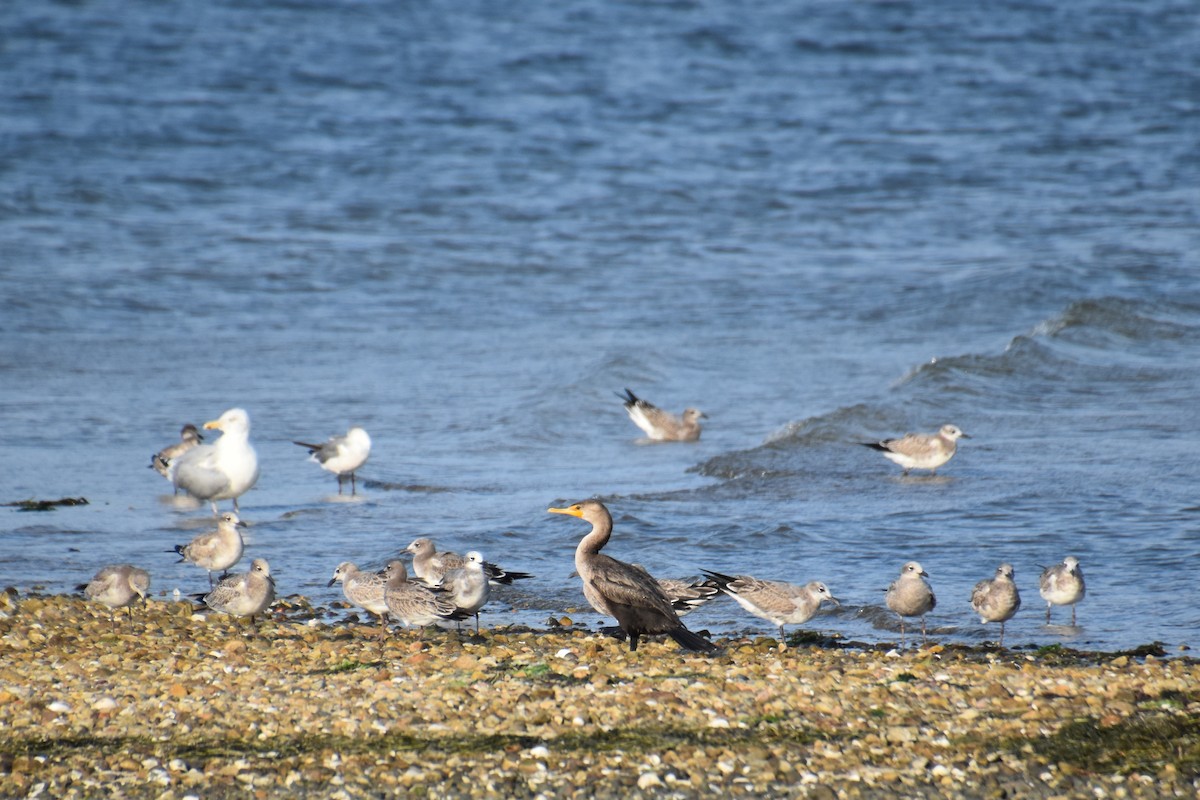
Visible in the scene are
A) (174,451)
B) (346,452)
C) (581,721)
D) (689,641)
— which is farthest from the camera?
(174,451)

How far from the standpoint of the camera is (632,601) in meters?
7.36

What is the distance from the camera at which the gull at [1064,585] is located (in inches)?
310

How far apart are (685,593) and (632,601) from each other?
0.55 m

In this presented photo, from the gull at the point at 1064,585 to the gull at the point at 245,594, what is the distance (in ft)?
13.1

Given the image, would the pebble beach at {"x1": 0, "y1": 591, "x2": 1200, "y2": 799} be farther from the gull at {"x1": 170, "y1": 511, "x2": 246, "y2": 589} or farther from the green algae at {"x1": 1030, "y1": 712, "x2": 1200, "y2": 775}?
the gull at {"x1": 170, "y1": 511, "x2": 246, "y2": 589}

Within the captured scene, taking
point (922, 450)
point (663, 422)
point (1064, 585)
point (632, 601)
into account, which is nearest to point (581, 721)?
point (632, 601)

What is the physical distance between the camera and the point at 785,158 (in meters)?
29.5

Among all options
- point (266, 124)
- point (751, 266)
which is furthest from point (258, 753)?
point (266, 124)

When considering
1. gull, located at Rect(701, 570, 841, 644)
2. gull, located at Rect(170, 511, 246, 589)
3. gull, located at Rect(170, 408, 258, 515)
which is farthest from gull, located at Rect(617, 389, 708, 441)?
gull, located at Rect(701, 570, 841, 644)

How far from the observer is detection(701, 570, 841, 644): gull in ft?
25.4

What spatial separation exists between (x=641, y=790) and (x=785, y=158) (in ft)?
82.3

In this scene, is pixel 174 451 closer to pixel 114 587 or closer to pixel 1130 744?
pixel 114 587

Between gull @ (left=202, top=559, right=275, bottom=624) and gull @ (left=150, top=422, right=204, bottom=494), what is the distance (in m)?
3.47

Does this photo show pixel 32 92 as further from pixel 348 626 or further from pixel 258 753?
pixel 258 753
